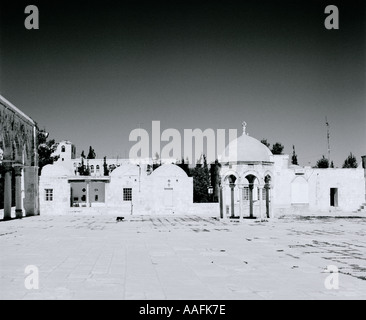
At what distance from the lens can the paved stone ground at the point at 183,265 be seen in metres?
7.95

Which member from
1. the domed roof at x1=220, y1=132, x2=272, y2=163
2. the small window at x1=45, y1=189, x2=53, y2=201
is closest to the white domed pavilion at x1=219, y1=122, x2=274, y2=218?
the domed roof at x1=220, y1=132, x2=272, y2=163

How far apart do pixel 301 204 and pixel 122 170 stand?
14.4m

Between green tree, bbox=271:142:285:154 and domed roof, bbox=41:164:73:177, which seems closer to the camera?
domed roof, bbox=41:164:73:177

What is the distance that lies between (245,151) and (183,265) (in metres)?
16.8

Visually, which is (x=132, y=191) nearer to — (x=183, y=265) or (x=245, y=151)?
(x=245, y=151)

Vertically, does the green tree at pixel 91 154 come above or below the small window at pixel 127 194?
above

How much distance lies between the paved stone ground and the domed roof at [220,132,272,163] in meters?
9.00

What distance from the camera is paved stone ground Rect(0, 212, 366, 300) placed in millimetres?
7953

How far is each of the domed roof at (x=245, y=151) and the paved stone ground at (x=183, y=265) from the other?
9002 millimetres

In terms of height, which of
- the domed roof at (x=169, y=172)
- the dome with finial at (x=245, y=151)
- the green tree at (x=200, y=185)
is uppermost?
the dome with finial at (x=245, y=151)

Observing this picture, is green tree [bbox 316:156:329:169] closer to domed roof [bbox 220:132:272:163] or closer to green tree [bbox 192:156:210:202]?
green tree [bbox 192:156:210:202]

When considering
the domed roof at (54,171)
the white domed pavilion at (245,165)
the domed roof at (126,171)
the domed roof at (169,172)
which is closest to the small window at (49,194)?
the domed roof at (54,171)

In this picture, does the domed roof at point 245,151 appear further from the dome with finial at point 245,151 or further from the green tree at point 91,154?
the green tree at point 91,154
